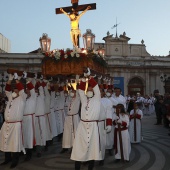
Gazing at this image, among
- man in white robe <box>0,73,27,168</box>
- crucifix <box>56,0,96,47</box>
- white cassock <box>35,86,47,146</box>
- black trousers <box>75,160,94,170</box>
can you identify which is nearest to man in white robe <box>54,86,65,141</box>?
white cassock <box>35,86,47,146</box>

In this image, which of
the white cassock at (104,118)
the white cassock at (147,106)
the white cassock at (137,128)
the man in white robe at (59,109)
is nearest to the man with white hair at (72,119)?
the white cassock at (104,118)

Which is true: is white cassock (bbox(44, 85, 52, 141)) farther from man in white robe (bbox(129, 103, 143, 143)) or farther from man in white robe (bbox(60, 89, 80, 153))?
man in white robe (bbox(129, 103, 143, 143))

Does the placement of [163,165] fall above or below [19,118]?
below

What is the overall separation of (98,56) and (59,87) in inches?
91.6

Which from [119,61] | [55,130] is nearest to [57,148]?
[55,130]

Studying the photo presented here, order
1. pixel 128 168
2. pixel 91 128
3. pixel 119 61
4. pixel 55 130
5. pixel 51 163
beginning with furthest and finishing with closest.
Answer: pixel 119 61, pixel 55 130, pixel 51 163, pixel 128 168, pixel 91 128

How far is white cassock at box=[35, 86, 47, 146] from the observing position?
8836 millimetres

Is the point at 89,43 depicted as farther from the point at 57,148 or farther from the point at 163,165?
the point at 163,165

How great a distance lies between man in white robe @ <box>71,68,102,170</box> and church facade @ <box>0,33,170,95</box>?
1382 inches

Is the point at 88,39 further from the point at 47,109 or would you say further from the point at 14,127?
the point at 14,127

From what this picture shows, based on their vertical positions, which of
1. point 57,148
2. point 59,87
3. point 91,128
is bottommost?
point 57,148

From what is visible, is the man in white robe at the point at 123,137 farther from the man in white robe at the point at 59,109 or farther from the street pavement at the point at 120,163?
the man in white robe at the point at 59,109

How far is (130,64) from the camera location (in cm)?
4281

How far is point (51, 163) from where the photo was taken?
7.86 meters
